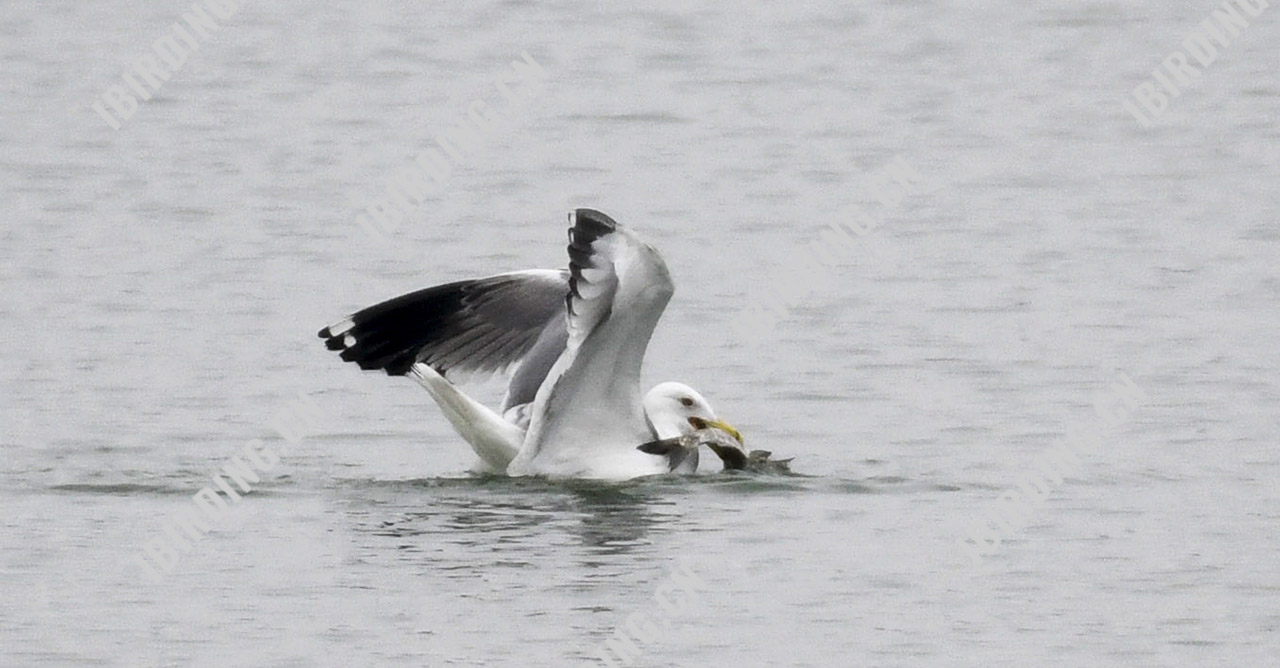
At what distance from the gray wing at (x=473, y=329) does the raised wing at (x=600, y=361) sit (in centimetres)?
64

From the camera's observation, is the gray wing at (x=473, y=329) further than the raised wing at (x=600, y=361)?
Yes

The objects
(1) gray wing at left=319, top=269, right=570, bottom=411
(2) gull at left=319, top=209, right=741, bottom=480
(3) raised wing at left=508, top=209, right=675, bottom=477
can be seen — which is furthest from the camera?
(1) gray wing at left=319, top=269, right=570, bottom=411

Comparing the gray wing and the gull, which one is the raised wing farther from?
the gray wing

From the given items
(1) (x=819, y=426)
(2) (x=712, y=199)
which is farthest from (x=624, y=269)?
(2) (x=712, y=199)

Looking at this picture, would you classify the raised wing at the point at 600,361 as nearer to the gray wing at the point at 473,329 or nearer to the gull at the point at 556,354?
the gull at the point at 556,354

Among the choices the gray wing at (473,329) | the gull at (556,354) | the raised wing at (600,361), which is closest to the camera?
the raised wing at (600,361)

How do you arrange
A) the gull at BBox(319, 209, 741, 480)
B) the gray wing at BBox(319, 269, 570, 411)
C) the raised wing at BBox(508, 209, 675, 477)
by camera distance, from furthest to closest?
1. the gray wing at BBox(319, 269, 570, 411)
2. the gull at BBox(319, 209, 741, 480)
3. the raised wing at BBox(508, 209, 675, 477)

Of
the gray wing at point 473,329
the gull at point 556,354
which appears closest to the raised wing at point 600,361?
the gull at point 556,354

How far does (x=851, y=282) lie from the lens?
643 inches

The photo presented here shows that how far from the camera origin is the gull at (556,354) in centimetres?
1029

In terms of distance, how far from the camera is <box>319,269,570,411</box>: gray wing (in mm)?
11750

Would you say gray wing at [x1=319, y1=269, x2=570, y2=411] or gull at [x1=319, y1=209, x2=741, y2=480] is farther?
gray wing at [x1=319, y1=269, x2=570, y2=411]

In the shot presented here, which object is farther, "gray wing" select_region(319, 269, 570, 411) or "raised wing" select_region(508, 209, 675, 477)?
"gray wing" select_region(319, 269, 570, 411)

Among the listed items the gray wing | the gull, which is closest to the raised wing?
the gull
